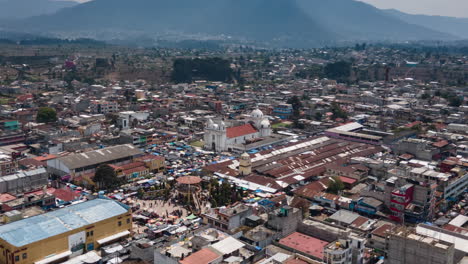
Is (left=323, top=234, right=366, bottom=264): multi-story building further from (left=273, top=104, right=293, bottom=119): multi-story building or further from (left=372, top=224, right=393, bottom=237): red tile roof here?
(left=273, top=104, right=293, bottom=119): multi-story building

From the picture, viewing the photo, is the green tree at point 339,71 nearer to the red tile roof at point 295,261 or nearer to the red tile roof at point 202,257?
the red tile roof at point 295,261

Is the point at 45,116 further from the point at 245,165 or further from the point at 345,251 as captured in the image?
the point at 345,251

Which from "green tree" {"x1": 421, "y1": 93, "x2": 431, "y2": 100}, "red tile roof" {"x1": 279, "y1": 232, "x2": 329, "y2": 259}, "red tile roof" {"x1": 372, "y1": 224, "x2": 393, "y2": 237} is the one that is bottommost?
"red tile roof" {"x1": 372, "y1": 224, "x2": 393, "y2": 237}

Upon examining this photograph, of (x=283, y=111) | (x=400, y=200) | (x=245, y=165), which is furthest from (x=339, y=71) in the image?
(x=400, y=200)

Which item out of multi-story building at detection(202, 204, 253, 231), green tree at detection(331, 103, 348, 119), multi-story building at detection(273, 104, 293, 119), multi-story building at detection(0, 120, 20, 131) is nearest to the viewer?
multi-story building at detection(202, 204, 253, 231)

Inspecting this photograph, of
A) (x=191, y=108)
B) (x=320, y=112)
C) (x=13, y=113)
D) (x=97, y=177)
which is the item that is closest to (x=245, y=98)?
(x=191, y=108)

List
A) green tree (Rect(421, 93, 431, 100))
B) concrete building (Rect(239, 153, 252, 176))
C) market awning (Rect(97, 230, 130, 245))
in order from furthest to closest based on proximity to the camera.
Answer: green tree (Rect(421, 93, 431, 100)) → concrete building (Rect(239, 153, 252, 176)) → market awning (Rect(97, 230, 130, 245))

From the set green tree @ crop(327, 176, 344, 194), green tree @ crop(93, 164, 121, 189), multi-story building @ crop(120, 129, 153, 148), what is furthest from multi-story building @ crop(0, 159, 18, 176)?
green tree @ crop(327, 176, 344, 194)
